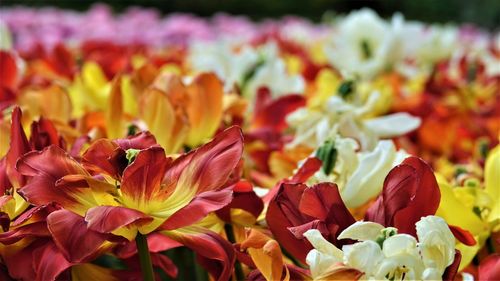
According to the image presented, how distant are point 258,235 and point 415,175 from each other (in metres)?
0.12

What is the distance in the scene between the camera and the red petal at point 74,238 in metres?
0.61

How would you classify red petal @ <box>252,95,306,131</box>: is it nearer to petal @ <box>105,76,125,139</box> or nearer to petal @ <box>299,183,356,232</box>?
petal @ <box>105,76,125,139</box>

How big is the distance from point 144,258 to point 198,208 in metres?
0.05

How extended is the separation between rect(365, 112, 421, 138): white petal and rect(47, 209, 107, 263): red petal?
564 mm

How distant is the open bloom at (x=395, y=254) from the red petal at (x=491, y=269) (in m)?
0.06

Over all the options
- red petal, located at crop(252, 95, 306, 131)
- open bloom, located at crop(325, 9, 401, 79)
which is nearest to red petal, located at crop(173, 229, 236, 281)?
red petal, located at crop(252, 95, 306, 131)

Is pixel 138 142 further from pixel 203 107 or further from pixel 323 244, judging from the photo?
pixel 203 107

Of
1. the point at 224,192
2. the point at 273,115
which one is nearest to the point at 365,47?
the point at 273,115

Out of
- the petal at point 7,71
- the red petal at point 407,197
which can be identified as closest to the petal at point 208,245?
the red petal at point 407,197

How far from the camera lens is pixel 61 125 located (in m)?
0.97

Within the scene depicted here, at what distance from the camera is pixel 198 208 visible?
25.2 inches

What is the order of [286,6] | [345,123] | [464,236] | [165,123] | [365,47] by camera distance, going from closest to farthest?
[464,236] < [165,123] < [345,123] < [365,47] < [286,6]

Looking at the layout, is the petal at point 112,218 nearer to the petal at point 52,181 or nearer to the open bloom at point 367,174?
the petal at point 52,181

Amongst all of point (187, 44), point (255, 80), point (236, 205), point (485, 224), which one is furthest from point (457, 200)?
point (187, 44)
